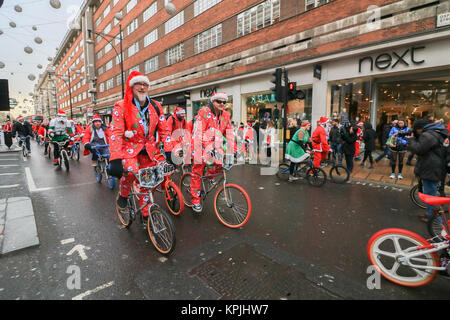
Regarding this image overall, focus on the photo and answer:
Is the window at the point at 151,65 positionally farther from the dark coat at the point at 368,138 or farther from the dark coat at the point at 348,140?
the dark coat at the point at 348,140

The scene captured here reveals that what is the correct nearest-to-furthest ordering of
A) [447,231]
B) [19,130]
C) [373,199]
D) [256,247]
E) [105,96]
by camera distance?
1. [447,231]
2. [256,247]
3. [373,199]
4. [19,130]
5. [105,96]

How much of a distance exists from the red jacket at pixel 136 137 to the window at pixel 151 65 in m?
24.9

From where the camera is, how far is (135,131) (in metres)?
3.34

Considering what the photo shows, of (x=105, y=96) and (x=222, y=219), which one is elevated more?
(x=105, y=96)

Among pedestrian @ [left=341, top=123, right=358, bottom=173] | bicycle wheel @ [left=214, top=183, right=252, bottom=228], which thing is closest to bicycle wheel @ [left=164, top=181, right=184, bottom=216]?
bicycle wheel @ [left=214, top=183, right=252, bottom=228]

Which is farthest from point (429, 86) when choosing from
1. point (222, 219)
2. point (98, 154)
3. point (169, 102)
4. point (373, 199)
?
point (169, 102)

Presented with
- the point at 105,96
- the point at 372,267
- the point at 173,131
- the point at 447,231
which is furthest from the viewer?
the point at 105,96

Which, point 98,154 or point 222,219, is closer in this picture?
point 222,219

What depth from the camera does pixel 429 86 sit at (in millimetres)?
10539

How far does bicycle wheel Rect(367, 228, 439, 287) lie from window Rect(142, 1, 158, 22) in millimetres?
29491

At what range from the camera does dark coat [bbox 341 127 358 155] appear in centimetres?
739

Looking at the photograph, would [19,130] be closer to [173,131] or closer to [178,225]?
[173,131]
